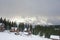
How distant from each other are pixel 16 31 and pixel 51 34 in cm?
68

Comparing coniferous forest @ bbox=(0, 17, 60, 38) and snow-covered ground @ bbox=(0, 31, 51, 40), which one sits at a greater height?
coniferous forest @ bbox=(0, 17, 60, 38)

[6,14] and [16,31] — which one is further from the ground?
[6,14]

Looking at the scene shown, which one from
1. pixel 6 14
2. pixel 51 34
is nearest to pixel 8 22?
pixel 6 14

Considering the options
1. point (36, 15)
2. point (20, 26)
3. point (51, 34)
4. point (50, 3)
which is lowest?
point (51, 34)

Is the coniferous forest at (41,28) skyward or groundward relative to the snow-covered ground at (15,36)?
skyward

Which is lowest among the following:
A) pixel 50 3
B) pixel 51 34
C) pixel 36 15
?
pixel 51 34

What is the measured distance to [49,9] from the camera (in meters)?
2.36

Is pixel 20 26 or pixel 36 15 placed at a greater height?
pixel 36 15

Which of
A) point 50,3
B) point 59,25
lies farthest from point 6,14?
point 59,25

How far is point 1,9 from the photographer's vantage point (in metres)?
2.38

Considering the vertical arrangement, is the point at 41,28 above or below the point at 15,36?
above

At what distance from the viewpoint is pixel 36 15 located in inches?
92.7

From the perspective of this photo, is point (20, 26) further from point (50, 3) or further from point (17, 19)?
point (50, 3)

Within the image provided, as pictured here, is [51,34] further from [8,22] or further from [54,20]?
[8,22]
